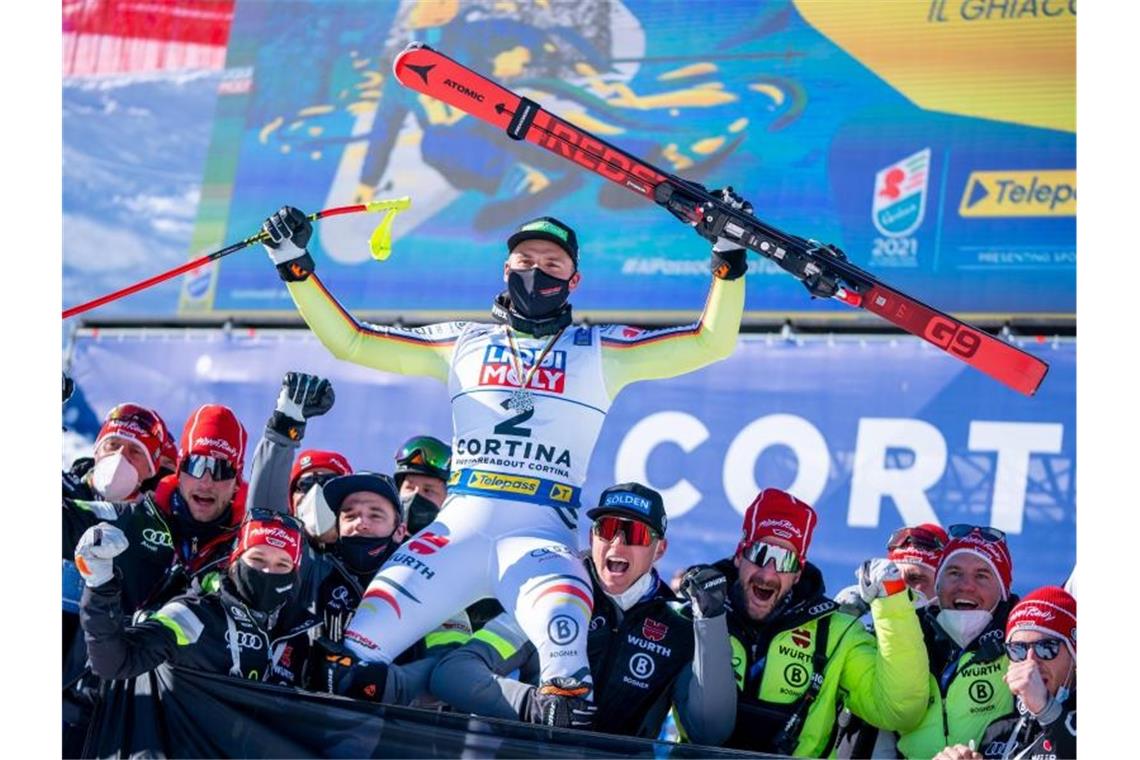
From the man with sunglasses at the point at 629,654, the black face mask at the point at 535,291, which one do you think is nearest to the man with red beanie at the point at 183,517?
the man with sunglasses at the point at 629,654

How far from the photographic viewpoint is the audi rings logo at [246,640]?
16.5ft

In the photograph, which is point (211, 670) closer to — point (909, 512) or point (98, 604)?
point (98, 604)

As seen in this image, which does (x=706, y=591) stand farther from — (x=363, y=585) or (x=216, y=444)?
(x=216, y=444)

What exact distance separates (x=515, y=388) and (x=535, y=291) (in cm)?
33

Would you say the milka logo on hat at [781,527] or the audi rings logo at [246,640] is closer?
the audi rings logo at [246,640]

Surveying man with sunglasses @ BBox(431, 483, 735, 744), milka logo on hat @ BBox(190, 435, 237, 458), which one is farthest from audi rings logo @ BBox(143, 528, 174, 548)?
man with sunglasses @ BBox(431, 483, 735, 744)

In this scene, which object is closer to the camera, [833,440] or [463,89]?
[463,89]

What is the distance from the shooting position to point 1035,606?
15.8ft

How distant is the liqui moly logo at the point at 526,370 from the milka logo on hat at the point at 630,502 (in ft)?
1.49

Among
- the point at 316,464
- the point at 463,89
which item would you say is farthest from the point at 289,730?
the point at 463,89

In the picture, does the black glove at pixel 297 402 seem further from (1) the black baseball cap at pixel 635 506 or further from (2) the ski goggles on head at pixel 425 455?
(1) the black baseball cap at pixel 635 506

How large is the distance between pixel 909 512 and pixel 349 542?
3.60 meters

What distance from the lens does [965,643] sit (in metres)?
5.37

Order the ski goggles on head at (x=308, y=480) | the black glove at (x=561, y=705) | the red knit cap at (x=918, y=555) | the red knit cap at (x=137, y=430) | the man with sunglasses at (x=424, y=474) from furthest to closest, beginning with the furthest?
the man with sunglasses at (x=424, y=474) < the ski goggles on head at (x=308, y=480) < the red knit cap at (x=137, y=430) < the red knit cap at (x=918, y=555) < the black glove at (x=561, y=705)
